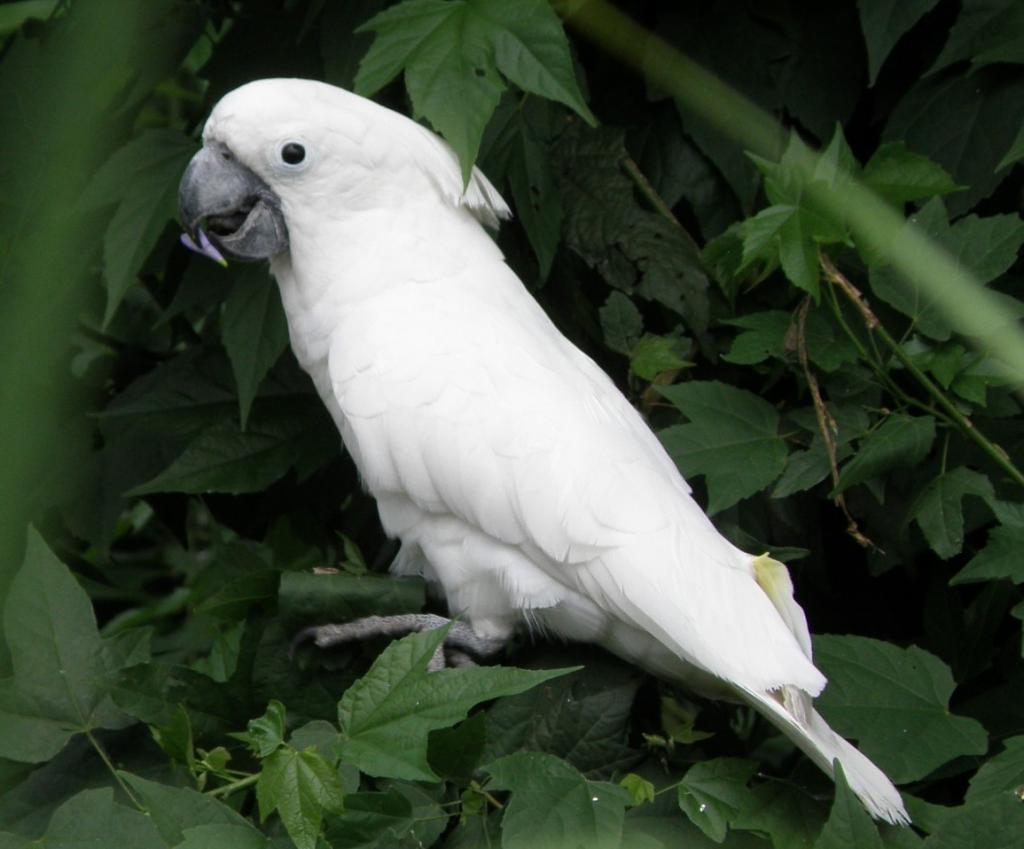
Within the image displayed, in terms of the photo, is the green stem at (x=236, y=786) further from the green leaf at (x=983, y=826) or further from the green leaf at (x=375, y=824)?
the green leaf at (x=983, y=826)

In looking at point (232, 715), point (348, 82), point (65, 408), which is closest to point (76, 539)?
point (232, 715)

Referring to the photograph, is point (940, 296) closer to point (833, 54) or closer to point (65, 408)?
point (833, 54)

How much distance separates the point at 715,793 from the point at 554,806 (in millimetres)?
182

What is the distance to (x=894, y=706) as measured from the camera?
3.99ft

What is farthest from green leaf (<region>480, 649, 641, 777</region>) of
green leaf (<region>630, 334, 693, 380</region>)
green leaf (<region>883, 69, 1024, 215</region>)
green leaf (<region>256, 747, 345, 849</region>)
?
green leaf (<region>883, 69, 1024, 215</region>)

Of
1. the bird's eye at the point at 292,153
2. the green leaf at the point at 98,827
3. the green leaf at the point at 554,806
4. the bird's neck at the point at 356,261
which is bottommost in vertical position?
the green leaf at the point at 98,827

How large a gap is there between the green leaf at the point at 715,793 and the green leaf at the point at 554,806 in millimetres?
84

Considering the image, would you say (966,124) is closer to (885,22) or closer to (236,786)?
(885,22)

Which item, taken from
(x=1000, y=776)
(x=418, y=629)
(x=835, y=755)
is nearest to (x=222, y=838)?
(x=418, y=629)

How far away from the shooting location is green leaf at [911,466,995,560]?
1.34 meters

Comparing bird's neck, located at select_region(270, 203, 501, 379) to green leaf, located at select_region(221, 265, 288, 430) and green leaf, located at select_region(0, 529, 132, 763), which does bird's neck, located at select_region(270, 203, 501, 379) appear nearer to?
green leaf, located at select_region(221, 265, 288, 430)

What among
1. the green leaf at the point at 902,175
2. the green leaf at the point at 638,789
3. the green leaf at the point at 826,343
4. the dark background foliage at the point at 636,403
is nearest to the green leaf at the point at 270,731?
the dark background foliage at the point at 636,403

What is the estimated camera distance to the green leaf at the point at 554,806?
1.02 m

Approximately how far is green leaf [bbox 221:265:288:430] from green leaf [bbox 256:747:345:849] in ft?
1.92
